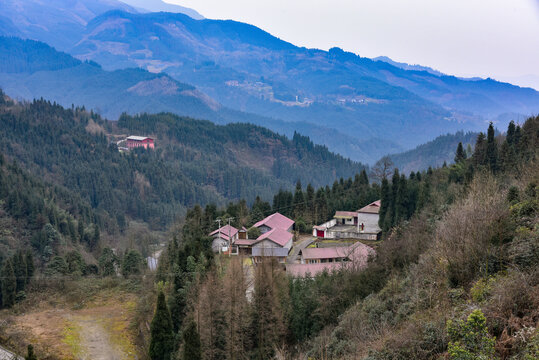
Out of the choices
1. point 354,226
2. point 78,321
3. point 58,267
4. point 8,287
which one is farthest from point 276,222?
point 8,287

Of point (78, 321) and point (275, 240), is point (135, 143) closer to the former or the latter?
point (275, 240)

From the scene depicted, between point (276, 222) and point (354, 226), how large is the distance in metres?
9.31

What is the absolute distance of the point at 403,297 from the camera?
17.7m

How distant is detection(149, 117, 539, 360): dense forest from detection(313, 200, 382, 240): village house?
234 inches

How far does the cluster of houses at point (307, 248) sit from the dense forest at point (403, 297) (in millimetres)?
3596

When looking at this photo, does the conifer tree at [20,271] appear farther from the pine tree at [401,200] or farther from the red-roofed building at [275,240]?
→ the pine tree at [401,200]

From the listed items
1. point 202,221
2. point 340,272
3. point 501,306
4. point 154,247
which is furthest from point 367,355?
point 154,247

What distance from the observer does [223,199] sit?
141 meters

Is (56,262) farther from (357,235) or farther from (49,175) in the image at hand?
(49,175)

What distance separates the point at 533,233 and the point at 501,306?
376cm

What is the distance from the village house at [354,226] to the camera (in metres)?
45.8

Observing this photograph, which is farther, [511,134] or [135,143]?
[135,143]

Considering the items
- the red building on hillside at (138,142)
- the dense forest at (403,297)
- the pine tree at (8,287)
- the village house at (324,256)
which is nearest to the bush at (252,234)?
the dense forest at (403,297)

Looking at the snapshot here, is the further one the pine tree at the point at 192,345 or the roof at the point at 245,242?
the roof at the point at 245,242
